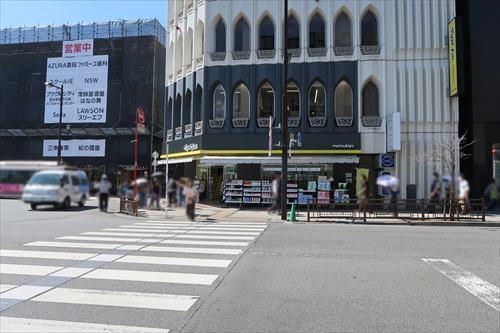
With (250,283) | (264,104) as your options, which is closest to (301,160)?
(264,104)

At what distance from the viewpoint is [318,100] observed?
11.5 ft

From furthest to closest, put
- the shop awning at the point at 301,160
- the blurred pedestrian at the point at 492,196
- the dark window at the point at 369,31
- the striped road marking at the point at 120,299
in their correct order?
the striped road marking at the point at 120,299 → the shop awning at the point at 301,160 → the dark window at the point at 369,31 → the blurred pedestrian at the point at 492,196

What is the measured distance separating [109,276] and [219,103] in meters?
21.1

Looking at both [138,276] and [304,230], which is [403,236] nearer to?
[304,230]

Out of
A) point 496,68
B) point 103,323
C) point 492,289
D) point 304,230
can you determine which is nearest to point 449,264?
point 492,289

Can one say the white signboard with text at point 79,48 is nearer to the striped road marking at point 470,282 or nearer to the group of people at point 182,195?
the group of people at point 182,195

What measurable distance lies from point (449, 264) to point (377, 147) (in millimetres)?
25602

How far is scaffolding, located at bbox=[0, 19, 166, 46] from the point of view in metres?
3.09

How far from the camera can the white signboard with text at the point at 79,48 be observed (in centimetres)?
313

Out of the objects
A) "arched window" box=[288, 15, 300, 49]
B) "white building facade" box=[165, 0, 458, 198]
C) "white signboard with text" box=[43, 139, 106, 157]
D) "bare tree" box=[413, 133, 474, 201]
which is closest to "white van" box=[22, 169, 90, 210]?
"white signboard with text" box=[43, 139, 106, 157]

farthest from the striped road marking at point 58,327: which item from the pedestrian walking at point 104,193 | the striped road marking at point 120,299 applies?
the pedestrian walking at point 104,193

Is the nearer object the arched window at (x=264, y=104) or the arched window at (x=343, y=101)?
the arched window at (x=343, y=101)

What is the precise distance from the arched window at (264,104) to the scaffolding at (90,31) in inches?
52.2

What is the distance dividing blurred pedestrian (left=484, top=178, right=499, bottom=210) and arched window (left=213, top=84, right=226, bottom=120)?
1878mm
